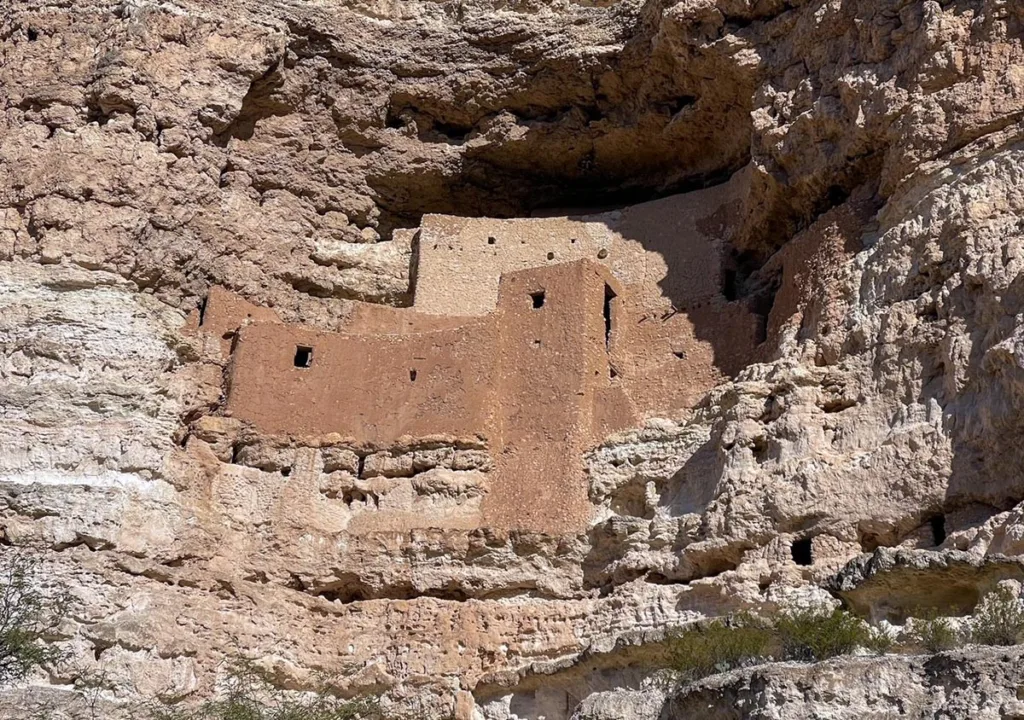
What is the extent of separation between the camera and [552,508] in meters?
18.0

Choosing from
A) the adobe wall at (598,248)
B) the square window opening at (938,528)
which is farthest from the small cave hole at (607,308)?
the square window opening at (938,528)

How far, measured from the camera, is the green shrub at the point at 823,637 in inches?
476

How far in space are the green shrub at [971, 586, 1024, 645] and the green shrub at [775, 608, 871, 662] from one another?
0.84 metres

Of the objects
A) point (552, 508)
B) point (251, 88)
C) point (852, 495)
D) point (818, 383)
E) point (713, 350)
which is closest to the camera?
point (852, 495)

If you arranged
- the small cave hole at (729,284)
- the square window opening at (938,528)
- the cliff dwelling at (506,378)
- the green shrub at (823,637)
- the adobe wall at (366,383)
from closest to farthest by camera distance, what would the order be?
1. the green shrub at (823,637)
2. the square window opening at (938,528)
3. the cliff dwelling at (506,378)
4. the adobe wall at (366,383)
5. the small cave hole at (729,284)

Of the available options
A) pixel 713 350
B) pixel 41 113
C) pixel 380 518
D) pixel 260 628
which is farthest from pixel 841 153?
pixel 41 113

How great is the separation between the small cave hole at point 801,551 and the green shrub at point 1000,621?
→ 296cm

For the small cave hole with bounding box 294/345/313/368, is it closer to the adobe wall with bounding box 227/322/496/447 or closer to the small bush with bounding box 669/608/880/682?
the adobe wall with bounding box 227/322/496/447

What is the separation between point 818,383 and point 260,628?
6283mm

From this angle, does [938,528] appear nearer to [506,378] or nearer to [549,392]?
[549,392]

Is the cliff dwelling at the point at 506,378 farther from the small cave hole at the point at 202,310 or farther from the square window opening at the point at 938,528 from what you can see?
the square window opening at the point at 938,528

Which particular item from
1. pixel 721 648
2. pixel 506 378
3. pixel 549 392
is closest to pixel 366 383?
pixel 506 378

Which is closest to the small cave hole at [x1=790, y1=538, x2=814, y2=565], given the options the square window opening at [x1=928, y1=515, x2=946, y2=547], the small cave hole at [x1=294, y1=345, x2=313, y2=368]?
the square window opening at [x1=928, y1=515, x2=946, y2=547]

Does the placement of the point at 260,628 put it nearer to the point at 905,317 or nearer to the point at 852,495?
the point at 852,495
